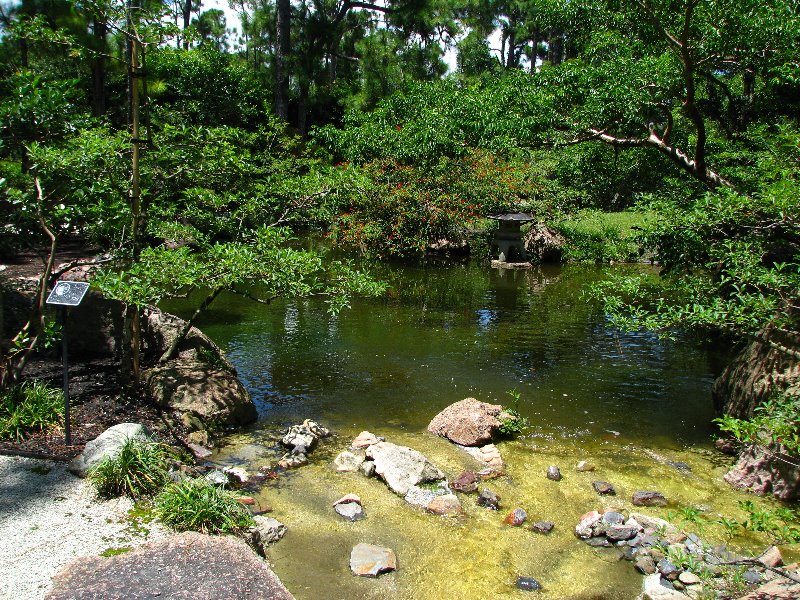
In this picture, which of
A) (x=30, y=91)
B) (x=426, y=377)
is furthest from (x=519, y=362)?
(x=30, y=91)

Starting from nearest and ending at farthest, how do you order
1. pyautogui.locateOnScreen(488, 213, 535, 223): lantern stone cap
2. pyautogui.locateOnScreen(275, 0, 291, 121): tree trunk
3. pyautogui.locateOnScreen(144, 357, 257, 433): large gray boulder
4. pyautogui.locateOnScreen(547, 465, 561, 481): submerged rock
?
pyautogui.locateOnScreen(547, 465, 561, 481): submerged rock, pyautogui.locateOnScreen(144, 357, 257, 433): large gray boulder, pyautogui.locateOnScreen(488, 213, 535, 223): lantern stone cap, pyautogui.locateOnScreen(275, 0, 291, 121): tree trunk

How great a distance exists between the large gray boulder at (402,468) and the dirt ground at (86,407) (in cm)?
215

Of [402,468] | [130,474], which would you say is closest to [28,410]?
[130,474]

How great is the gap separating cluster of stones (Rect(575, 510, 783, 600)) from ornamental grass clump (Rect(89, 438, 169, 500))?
3.47 m

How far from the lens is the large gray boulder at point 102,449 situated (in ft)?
17.1

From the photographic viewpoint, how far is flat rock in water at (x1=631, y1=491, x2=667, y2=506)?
5.95 meters

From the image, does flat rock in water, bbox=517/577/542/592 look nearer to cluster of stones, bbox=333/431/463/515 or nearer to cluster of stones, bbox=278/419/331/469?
cluster of stones, bbox=333/431/463/515

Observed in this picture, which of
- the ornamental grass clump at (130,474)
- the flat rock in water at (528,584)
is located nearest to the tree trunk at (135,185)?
the ornamental grass clump at (130,474)

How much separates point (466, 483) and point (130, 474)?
299 cm

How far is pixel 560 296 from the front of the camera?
49.9 feet

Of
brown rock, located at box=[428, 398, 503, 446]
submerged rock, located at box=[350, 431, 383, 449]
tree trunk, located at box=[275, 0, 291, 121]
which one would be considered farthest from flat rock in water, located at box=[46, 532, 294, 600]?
tree trunk, located at box=[275, 0, 291, 121]

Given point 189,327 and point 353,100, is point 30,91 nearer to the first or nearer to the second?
point 189,327

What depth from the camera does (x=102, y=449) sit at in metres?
5.30

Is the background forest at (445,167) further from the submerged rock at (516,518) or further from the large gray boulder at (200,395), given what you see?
the submerged rock at (516,518)
